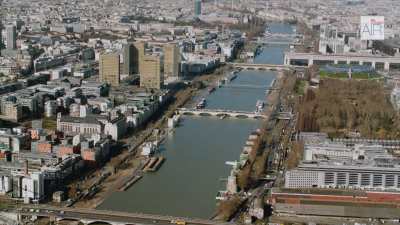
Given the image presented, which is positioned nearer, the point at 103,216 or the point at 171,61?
the point at 103,216

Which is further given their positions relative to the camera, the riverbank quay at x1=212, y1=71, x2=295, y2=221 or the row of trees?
the row of trees

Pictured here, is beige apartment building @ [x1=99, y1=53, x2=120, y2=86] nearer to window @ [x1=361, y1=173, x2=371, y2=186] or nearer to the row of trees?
the row of trees


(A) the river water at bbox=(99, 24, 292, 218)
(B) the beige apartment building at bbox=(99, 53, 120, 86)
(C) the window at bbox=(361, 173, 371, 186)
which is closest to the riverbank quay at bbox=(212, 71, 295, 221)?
(A) the river water at bbox=(99, 24, 292, 218)

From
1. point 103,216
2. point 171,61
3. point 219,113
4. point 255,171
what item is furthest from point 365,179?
point 171,61

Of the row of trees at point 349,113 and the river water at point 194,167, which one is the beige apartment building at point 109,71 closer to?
the river water at point 194,167

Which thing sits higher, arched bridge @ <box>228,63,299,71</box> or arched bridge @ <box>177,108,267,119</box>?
arched bridge @ <box>228,63,299,71</box>

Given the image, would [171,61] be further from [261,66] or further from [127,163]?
[127,163]
